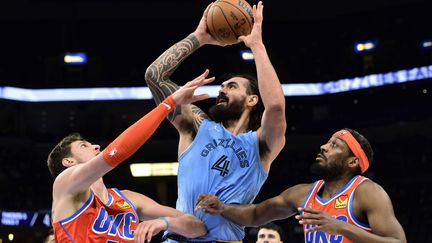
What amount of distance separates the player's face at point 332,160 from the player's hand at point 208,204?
90cm

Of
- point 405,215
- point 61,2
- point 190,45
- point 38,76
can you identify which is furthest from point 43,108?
point 190,45

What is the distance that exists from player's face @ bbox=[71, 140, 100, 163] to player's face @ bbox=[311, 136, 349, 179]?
1591 millimetres

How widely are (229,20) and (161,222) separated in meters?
1.57

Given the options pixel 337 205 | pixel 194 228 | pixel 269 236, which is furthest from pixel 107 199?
pixel 269 236

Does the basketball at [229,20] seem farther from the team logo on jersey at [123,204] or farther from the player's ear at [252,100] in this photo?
the team logo on jersey at [123,204]

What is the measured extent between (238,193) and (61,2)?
17.1 meters

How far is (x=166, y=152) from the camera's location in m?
21.1

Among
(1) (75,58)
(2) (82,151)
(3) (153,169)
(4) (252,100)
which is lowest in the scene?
(2) (82,151)

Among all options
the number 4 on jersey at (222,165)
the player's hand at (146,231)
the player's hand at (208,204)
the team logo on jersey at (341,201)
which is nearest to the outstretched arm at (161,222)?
the player's hand at (146,231)

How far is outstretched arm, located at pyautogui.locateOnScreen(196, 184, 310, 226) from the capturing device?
442cm

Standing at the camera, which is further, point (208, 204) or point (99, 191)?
point (99, 191)

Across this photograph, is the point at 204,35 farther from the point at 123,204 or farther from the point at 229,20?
the point at 123,204

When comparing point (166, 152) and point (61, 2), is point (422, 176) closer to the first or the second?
point (166, 152)

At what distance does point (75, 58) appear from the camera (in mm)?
20750
